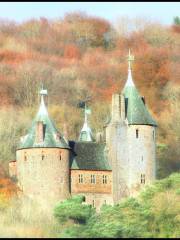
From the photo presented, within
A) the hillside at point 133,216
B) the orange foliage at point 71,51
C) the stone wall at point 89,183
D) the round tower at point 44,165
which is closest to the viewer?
the hillside at point 133,216

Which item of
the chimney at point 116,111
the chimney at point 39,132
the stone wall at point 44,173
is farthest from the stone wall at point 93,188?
the chimney at point 116,111

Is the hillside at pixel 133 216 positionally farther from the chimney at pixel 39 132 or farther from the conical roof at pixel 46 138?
the chimney at pixel 39 132

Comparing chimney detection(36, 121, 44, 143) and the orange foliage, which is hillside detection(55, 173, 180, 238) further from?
the orange foliage

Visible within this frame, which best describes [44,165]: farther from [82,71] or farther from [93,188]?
[82,71]

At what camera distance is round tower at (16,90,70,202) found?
74375 mm

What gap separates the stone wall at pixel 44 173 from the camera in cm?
7438

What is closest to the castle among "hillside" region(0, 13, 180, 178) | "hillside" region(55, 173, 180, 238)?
"hillside" region(55, 173, 180, 238)

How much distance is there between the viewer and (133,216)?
225 ft

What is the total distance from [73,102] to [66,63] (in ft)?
55.6

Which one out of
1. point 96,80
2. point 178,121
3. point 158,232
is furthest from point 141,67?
point 158,232

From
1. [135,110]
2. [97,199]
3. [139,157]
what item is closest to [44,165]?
[97,199]

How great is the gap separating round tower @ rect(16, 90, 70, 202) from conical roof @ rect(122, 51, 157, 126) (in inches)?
173

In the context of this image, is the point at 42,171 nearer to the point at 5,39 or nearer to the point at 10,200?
the point at 10,200

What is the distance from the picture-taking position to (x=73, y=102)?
361ft
